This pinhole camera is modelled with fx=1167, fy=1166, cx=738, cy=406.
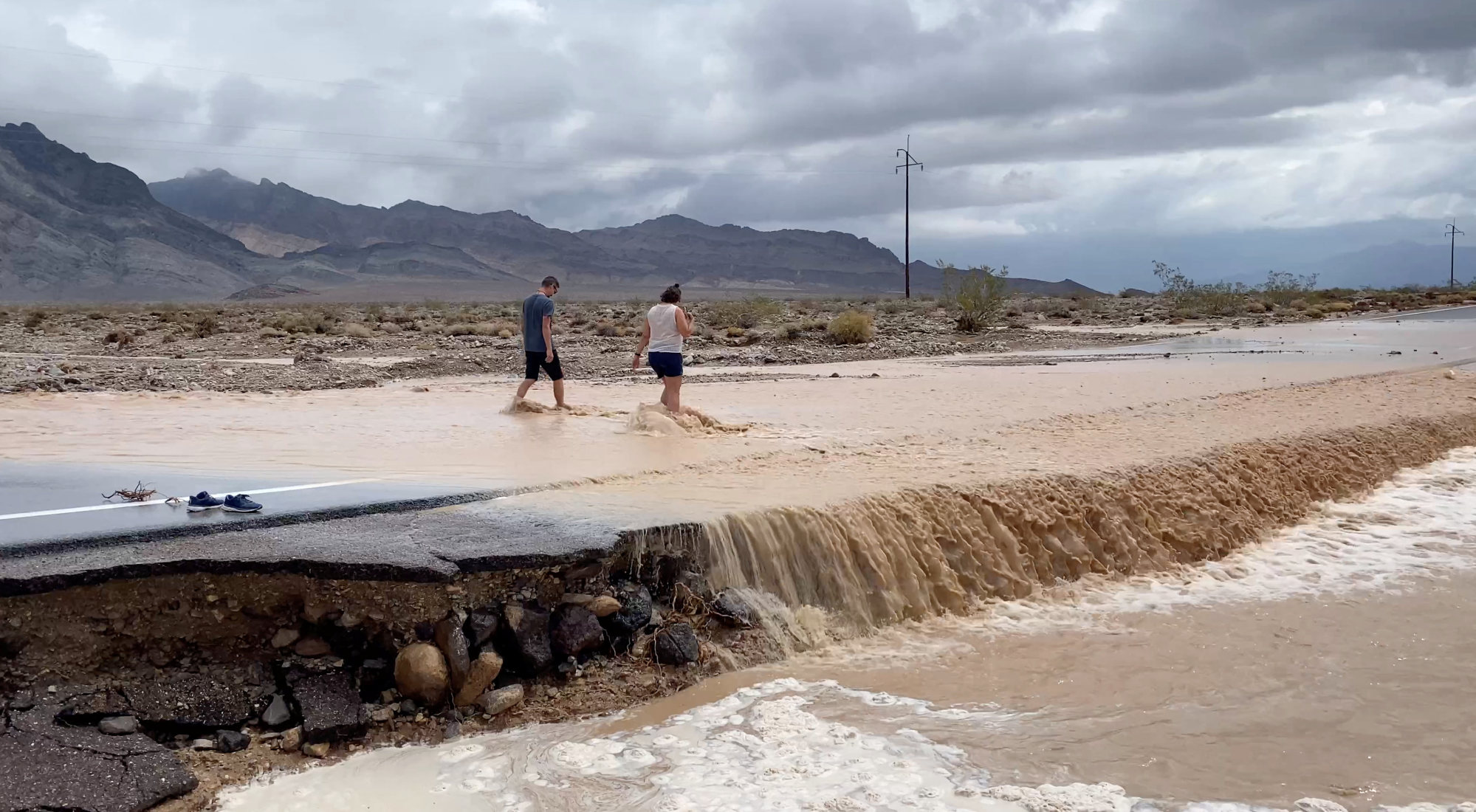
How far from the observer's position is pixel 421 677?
640cm

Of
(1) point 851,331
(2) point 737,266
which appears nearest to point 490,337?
(1) point 851,331

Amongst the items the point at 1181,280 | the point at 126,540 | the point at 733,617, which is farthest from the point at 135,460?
the point at 1181,280

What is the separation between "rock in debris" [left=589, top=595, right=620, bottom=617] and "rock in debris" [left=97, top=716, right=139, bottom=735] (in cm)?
251

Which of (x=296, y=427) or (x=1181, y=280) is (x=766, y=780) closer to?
→ (x=296, y=427)

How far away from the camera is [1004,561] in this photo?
366 inches

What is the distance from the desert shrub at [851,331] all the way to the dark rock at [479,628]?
83.3 feet

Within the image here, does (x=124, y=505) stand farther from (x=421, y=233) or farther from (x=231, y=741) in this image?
(x=421, y=233)

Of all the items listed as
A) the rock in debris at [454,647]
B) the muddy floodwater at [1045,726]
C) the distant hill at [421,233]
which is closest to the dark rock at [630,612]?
the muddy floodwater at [1045,726]

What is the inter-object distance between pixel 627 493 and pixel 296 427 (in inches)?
231

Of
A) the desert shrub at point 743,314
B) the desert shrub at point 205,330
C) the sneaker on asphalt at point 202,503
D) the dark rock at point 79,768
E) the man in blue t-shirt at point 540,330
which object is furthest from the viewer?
the desert shrub at point 743,314

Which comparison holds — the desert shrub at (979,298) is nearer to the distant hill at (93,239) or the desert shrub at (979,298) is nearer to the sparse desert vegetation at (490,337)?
the sparse desert vegetation at (490,337)

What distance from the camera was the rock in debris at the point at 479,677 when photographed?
650cm

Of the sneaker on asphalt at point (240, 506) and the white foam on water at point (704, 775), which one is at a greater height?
the sneaker on asphalt at point (240, 506)

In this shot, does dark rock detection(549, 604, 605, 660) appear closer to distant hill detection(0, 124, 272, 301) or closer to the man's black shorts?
the man's black shorts
